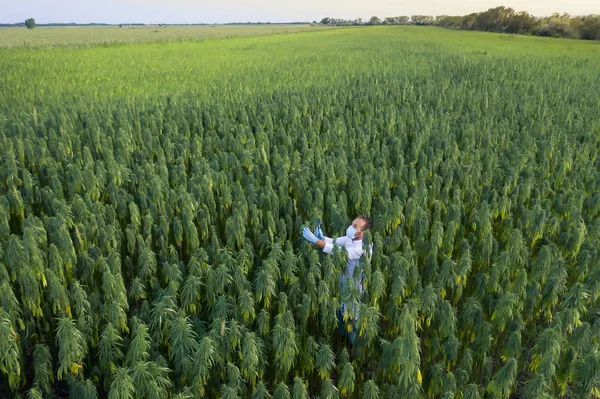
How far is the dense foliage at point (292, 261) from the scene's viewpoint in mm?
3309

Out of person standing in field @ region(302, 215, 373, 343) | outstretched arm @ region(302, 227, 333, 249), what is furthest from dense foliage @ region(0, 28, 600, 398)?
outstretched arm @ region(302, 227, 333, 249)

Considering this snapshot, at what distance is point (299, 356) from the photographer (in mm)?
3760

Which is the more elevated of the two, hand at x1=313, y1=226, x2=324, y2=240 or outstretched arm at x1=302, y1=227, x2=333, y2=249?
outstretched arm at x1=302, y1=227, x2=333, y2=249

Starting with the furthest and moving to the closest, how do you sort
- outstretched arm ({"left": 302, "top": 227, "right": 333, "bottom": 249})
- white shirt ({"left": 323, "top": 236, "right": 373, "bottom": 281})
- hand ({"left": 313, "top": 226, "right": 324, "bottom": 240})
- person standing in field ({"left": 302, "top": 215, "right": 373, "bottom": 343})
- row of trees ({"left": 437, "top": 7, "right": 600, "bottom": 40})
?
1. row of trees ({"left": 437, "top": 7, "right": 600, "bottom": 40})
2. hand ({"left": 313, "top": 226, "right": 324, "bottom": 240})
3. outstretched arm ({"left": 302, "top": 227, "right": 333, "bottom": 249})
4. white shirt ({"left": 323, "top": 236, "right": 373, "bottom": 281})
5. person standing in field ({"left": 302, "top": 215, "right": 373, "bottom": 343})

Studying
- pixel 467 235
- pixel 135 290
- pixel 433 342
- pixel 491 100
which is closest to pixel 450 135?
pixel 467 235

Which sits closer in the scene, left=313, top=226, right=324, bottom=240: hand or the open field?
left=313, top=226, right=324, bottom=240: hand

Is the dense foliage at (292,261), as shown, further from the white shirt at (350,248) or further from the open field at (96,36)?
the open field at (96,36)

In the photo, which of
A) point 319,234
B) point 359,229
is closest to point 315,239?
point 319,234

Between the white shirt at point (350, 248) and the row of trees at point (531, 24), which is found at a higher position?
the row of trees at point (531, 24)

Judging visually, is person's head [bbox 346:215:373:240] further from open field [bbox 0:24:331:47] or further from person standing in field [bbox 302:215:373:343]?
open field [bbox 0:24:331:47]

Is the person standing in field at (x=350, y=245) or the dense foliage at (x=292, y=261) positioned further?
the person standing in field at (x=350, y=245)

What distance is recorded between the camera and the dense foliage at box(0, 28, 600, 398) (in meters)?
3.31

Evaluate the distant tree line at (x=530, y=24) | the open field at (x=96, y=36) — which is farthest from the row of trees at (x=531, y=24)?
A: the open field at (x=96, y=36)

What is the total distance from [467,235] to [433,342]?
2.35 meters
